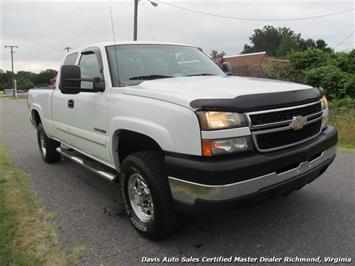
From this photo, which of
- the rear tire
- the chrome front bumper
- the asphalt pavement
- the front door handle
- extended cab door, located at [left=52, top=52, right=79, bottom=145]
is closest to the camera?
the chrome front bumper

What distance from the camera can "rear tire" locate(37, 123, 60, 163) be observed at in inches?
253

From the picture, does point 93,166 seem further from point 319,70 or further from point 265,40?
point 265,40

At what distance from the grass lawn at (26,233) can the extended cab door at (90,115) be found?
3.02 ft

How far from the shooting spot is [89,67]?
15.1ft

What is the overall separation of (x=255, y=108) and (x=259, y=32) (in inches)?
3595

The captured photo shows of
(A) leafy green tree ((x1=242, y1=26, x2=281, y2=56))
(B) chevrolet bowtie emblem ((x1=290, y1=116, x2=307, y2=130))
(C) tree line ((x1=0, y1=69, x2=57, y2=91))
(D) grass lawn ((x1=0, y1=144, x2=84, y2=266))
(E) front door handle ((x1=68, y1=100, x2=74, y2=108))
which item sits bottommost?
(D) grass lawn ((x1=0, y1=144, x2=84, y2=266))

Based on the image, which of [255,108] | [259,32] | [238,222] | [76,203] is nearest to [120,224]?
[76,203]

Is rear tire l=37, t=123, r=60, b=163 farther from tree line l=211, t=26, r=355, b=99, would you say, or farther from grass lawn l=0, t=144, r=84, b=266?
tree line l=211, t=26, r=355, b=99

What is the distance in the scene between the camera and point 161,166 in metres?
3.15

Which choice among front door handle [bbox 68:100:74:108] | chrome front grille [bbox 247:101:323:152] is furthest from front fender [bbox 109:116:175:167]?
front door handle [bbox 68:100:74:108]

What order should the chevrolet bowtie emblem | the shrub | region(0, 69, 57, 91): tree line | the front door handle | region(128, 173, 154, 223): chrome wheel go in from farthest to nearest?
region(0, 69, 57, 91): tree line < the shrub < the front door handle < region(128, 173, 154, 223): chrome wheel < the chevrolet bowtie emblem

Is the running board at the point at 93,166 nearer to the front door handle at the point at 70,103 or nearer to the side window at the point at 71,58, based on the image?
the front door handle at the point at 70,103

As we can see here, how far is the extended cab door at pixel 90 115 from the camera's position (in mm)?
3959

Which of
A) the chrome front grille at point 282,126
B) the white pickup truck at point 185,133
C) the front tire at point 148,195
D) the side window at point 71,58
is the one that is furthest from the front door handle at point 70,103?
the chrome front grille at point 282,126
